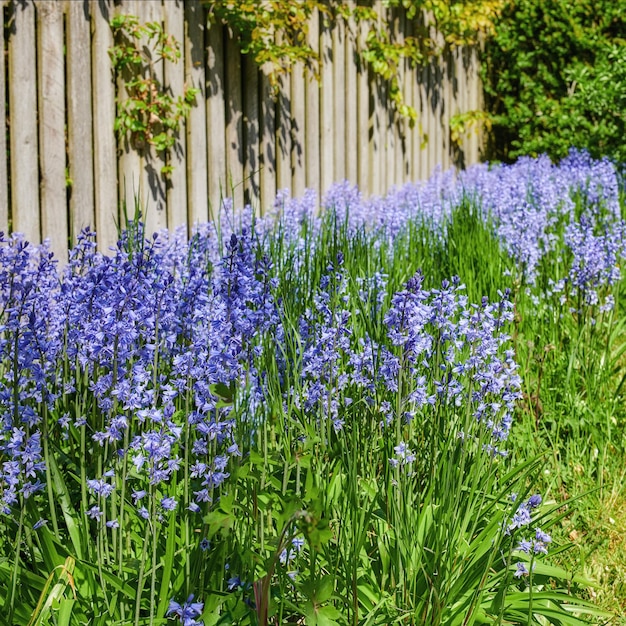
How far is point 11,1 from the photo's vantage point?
13.4 feet

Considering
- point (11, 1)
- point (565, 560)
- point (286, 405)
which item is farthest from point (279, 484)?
point (11, 1)

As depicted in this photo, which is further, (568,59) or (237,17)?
(568,59)

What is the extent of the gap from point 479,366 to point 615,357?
5.38 feet

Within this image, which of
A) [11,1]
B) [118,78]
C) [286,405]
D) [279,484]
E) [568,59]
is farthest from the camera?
[568,59]

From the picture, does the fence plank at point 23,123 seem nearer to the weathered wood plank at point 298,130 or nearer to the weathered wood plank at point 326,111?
the weathered wood plank at point 298,130

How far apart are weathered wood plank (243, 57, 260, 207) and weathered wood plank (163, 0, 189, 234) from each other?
631 mm

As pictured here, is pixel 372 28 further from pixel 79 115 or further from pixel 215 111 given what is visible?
pixel 79 115

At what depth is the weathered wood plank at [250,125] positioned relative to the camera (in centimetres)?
579

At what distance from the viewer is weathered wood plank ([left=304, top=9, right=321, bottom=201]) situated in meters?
6.37

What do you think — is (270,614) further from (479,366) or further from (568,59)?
(568,59)

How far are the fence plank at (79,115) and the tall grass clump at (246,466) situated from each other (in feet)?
5.14

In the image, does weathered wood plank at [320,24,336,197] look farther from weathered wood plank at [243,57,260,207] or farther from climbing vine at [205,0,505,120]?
weathered wood plank at [243,57,260,207]

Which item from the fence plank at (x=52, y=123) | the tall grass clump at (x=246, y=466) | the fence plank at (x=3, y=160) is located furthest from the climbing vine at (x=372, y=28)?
the tall grass clump at (x=246, y=466)

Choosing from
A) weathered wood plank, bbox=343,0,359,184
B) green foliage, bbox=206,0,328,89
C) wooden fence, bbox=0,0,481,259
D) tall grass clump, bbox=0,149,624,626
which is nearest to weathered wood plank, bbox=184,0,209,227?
wooden fence, bbox=0,0,481,259
